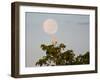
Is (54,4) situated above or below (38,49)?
above

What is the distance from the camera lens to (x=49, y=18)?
2008mm

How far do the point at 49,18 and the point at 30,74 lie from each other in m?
0.48

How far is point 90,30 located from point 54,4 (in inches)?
16.7

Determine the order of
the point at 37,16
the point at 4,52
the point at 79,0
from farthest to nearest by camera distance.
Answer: the point at 79,0, the point at 37,16, the point at 4,52

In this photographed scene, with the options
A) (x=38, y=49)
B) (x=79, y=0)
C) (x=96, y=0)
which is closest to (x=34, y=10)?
(x=38, y=49)

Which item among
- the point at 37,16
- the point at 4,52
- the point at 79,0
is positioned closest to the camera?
the point at 4,52

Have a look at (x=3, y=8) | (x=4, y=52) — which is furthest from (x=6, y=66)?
(x=3, y=8)

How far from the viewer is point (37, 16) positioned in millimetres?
1963

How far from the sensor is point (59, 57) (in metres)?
2.04

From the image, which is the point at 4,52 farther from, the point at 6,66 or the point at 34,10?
the point at 34,10

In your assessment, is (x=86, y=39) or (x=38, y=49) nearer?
(x=38, y=49)

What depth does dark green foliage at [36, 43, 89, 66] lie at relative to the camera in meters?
1.99

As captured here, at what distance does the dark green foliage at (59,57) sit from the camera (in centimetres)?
199

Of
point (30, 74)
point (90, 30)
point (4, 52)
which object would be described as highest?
point (90, 30)
